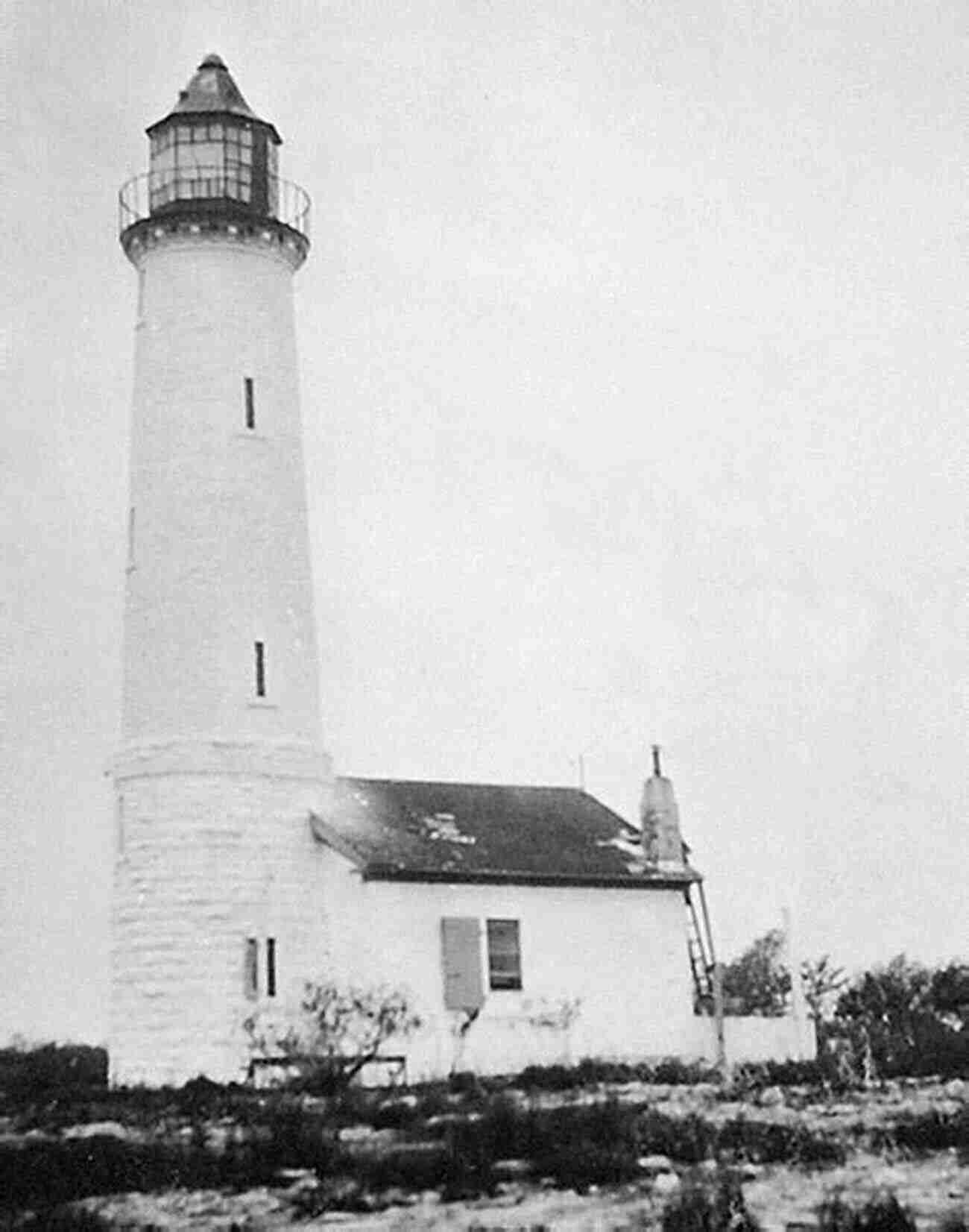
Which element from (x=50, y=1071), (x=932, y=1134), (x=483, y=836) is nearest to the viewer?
(x=932, y=1134)

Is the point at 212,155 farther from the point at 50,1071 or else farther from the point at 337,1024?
the point at 50,1071

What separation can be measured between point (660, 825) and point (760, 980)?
494 inches

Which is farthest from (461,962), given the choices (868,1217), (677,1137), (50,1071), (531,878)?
(868,1217)

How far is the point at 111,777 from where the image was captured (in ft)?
112

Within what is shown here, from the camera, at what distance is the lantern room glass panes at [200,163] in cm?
3562

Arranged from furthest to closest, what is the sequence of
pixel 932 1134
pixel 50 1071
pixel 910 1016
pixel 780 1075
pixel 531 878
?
pixel 910 1016 < pixel 531 878 < pixel 50 1071 < pixel 780 1075 < pixel 932 1134

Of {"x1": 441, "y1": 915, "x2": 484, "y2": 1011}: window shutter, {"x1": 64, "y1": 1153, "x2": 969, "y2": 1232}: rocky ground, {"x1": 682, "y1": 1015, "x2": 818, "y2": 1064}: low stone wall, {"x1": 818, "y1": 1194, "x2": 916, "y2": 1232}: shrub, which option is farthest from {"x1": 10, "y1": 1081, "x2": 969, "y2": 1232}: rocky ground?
{"x1": 682, "y1": 1015, "x2": 818, "y2": 1064}: low stone wall

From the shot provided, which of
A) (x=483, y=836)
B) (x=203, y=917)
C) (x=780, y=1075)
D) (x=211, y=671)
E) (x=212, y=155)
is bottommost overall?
(x=780, y=1075)

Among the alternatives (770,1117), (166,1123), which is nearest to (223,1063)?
(166,1123)

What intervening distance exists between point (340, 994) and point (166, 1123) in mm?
11524

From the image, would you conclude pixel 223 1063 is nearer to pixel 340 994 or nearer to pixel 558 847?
pixel 340 994

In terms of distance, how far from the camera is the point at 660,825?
1442 inches

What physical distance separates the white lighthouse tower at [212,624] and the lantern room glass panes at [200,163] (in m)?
0.03

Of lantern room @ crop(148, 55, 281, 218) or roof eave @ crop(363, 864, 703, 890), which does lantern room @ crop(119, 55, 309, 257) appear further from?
roof eave @ crop(363, 864, 703, 890)
